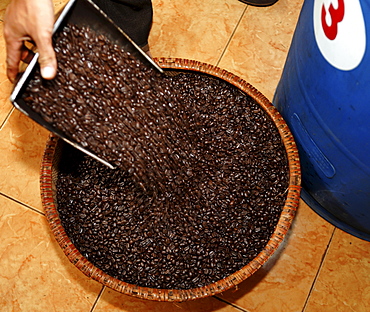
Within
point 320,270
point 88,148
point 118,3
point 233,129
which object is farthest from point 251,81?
point 88,148

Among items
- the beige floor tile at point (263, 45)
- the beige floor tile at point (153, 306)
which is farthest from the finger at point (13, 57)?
the beige floor tile at point (263, 45)

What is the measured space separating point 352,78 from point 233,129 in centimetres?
54

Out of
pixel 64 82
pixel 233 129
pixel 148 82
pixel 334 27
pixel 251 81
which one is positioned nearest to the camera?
pixel 334 27

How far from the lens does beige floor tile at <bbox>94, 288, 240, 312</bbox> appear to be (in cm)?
151

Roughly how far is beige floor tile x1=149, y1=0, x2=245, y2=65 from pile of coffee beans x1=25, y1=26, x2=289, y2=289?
0.45 m

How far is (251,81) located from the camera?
183cm

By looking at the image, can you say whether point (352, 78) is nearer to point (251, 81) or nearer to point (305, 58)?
point (305, 58)

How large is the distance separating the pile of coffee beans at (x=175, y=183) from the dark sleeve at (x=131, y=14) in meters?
0.30

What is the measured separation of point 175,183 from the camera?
133 centimetres

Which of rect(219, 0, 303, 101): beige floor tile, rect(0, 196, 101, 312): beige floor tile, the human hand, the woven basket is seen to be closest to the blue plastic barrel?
the woven basket

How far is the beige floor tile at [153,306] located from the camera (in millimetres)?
1513

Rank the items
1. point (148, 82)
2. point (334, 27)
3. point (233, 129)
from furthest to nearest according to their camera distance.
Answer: point (233, 129), point (148, 82), point (334, 27)

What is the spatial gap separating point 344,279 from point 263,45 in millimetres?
1008

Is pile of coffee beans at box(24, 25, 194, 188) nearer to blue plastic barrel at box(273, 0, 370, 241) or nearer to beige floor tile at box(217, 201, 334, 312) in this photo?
blue plastic barrel at box(273, 0, 370, 241)
